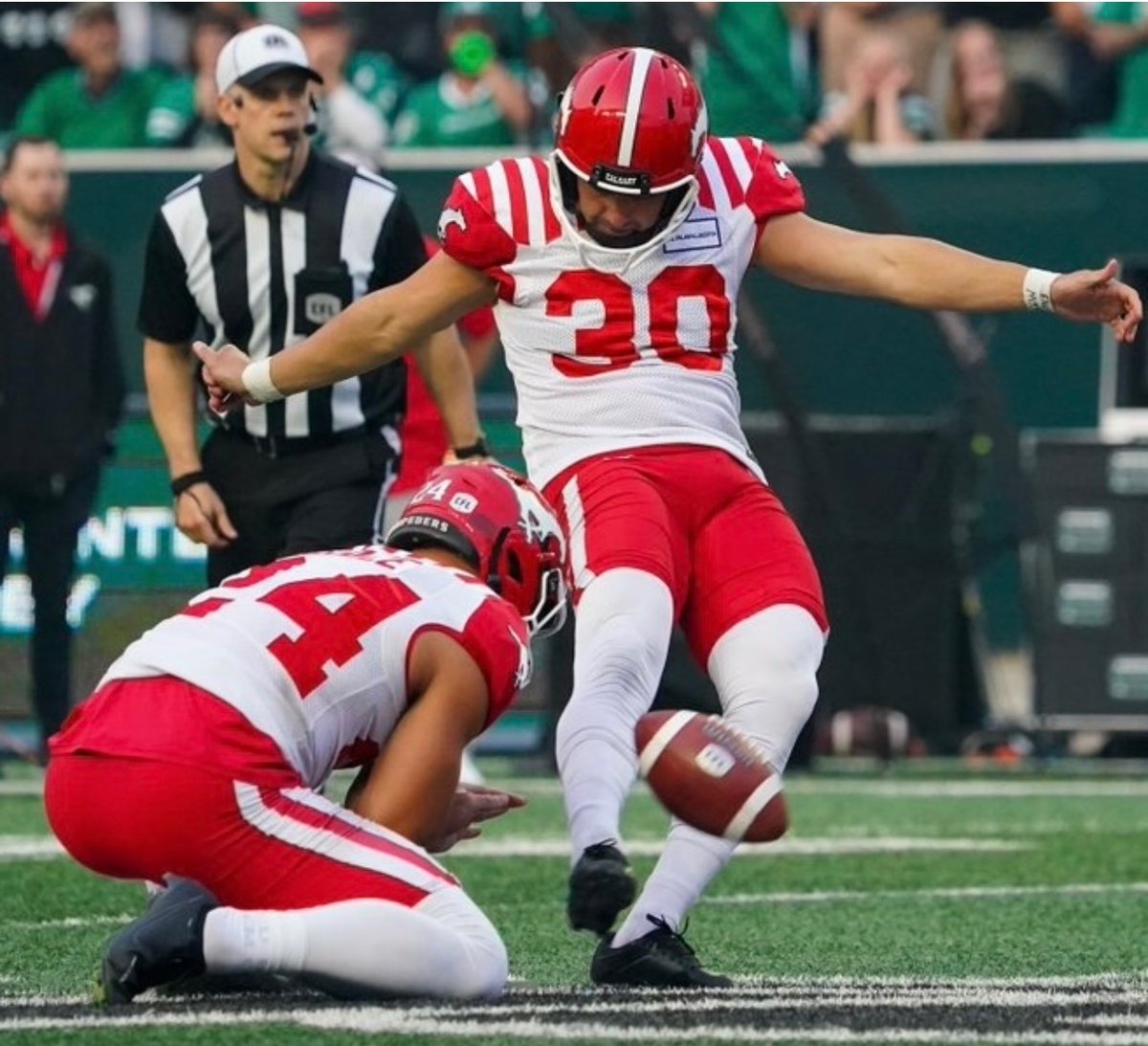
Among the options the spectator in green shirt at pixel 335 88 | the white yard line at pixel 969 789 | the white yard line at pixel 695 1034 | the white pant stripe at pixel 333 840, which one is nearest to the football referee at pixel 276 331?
the white pant stripe at pixel 333 840

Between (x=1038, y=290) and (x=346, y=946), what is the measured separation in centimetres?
162

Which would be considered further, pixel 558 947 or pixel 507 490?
pixel 558 947

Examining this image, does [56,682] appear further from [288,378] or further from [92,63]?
[288,378]

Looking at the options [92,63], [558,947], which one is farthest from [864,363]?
[558,947]

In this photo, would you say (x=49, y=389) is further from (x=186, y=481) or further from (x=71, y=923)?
(x=71, y=923)

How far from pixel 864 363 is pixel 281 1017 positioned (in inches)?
316

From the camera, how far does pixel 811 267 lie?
16.5 ft

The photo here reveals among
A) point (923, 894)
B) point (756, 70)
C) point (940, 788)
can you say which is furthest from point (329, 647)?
point (756, 70)

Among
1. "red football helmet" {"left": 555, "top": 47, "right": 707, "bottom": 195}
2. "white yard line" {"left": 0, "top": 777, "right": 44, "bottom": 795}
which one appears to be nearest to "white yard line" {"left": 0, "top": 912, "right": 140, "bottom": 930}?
"red football helmet" {"left": 555, "top": 47, "right": 707, "bottom": 195}

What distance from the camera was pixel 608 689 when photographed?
14.8 ft

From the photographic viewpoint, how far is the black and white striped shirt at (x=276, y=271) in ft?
21.1

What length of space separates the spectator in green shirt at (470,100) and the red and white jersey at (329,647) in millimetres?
8017

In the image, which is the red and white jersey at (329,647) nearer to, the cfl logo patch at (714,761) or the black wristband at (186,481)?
the cfl logo patch at (714,761)

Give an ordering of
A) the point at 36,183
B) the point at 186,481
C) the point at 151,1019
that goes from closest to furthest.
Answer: the point at 151,1019, the point at 186,481, the point at 36,183
